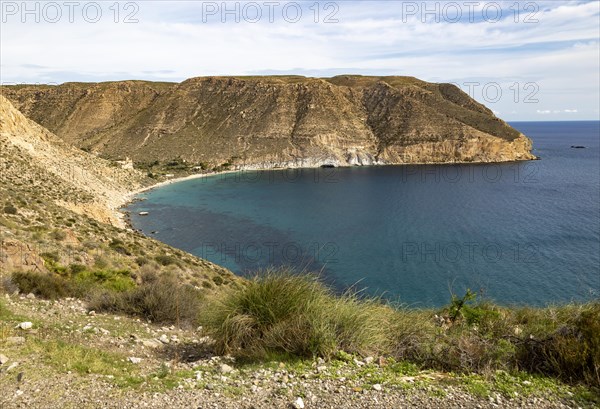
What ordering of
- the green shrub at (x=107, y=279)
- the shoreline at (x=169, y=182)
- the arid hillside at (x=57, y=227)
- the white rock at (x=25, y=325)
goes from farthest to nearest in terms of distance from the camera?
the shoreline at (x=169, y=182) → the arid hillside at (x=57, y=227) → the green shrub at (x=107, y=279) → the white rock at (x=25, y=325)

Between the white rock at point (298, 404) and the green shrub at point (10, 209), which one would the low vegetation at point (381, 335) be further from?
the green shrub at point (10, 209)

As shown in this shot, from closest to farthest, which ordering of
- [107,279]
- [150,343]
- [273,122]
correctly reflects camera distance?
[150,343] → [107,279] → [273,122]

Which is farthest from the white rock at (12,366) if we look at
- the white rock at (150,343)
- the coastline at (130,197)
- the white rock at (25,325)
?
the coastline at (130,197)

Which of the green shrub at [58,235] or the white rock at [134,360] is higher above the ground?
the white rock at [134,360]

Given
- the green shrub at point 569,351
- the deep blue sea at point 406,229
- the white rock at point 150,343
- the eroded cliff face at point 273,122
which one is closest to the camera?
the green shrub at point 569,351

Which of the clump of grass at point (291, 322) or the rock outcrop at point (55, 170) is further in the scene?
the rock outcrop at point (55, 170)

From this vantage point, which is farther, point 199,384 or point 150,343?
point 150,343

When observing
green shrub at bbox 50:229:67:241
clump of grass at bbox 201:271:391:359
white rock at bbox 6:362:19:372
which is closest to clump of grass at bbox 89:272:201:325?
clump of grass at bbox 201:271:391:359

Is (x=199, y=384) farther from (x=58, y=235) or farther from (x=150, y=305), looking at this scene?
(x=58, y=235)

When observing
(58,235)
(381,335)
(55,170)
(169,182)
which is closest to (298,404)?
(381,335)
